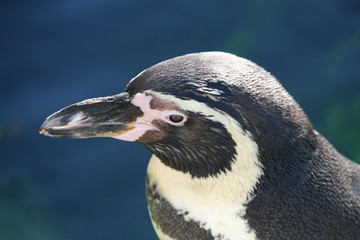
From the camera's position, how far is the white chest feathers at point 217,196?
6.05 feet

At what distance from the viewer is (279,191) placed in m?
1.85

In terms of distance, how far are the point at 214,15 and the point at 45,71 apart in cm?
110

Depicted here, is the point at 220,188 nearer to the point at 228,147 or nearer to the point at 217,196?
the point at 217,196

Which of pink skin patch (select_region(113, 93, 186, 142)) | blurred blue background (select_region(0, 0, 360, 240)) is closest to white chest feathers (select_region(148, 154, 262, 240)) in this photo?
pink skin patch (select_region(113, 93, 186, 142))

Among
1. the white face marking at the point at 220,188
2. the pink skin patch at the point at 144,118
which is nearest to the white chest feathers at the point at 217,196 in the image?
the white face marking at the point at 220,188

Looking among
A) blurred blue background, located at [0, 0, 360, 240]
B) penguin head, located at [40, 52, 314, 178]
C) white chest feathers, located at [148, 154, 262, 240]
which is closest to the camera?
penguin head, located at [40, 52, 314, 178]

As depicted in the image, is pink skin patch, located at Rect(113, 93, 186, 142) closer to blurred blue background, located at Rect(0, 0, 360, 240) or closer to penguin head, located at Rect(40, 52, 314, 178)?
penguin head, located at Rect(40, 52, 314, 178)

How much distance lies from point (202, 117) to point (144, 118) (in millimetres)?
198

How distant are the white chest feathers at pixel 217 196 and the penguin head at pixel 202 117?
3 cm

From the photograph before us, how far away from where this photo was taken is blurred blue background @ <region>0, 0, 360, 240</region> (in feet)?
11.0

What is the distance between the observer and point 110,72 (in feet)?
12.2

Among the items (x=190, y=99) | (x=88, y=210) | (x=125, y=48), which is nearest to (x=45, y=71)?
(x=125, y=48)

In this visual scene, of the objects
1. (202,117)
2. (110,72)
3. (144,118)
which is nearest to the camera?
(202,117)

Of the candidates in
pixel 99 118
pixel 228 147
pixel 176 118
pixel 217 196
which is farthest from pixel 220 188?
pixel 99 118
